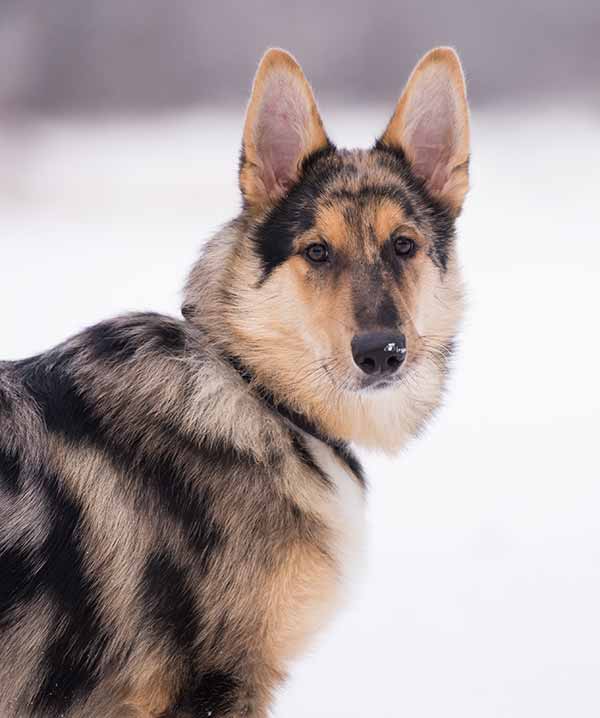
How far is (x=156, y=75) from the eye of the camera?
34.8 ft

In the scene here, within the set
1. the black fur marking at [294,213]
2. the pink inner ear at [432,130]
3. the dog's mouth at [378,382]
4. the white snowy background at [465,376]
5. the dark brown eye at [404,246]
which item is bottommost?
the white snowy background at [465,376]

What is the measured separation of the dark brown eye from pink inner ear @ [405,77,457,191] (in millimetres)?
293

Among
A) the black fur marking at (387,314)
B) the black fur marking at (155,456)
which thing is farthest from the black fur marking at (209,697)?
the black fur marking at (387,314)

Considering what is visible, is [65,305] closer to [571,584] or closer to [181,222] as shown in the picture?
[181,222]

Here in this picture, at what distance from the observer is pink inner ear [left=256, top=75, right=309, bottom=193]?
299cm

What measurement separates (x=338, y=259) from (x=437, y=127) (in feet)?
1.95

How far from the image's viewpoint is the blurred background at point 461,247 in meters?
3.65

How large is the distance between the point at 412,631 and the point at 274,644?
1.21 m

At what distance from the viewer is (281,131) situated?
307 centimetres

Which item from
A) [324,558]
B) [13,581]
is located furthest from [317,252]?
[13,581]

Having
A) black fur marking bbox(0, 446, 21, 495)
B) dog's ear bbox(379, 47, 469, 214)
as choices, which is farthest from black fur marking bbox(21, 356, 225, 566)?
dog's ear bbox(379, 47, 469, 214)

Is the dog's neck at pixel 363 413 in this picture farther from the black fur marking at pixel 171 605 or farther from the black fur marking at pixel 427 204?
the black fur marking at pixel 171 605

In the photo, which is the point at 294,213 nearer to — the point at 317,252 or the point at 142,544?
the point at 317,252

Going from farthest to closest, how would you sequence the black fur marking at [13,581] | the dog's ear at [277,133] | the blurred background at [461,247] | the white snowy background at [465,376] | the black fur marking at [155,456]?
1. the blurred background at [461,247]
2. the white snowy background at [465,376]
3. the dog's ear at [277,133]
4. the black fur marking at [155,456]
5. the black fur marking at [13,581]
